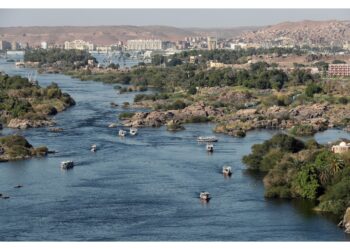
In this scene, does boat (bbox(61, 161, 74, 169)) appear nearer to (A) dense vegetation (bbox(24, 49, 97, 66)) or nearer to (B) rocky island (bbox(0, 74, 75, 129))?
(B) rocky island (bbox(0, 74, 75, 129))

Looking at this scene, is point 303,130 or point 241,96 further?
point 241,96

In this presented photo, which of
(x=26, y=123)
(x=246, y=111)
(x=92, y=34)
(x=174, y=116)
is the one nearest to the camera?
(x=26, y=123)

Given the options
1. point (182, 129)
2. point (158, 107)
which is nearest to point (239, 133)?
point (182, 129)

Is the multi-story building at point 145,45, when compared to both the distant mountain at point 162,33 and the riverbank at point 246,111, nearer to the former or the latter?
the distant mountain at point 162,33

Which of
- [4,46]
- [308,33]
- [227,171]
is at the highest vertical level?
[227,171]

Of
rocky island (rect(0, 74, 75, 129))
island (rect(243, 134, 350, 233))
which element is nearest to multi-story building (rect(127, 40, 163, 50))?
rocky island (rect(0, 74, 75, 129))

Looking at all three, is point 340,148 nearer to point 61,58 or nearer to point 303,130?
point 303,130

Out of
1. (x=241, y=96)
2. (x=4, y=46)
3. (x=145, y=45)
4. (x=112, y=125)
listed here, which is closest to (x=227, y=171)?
(x=112, y=125)
